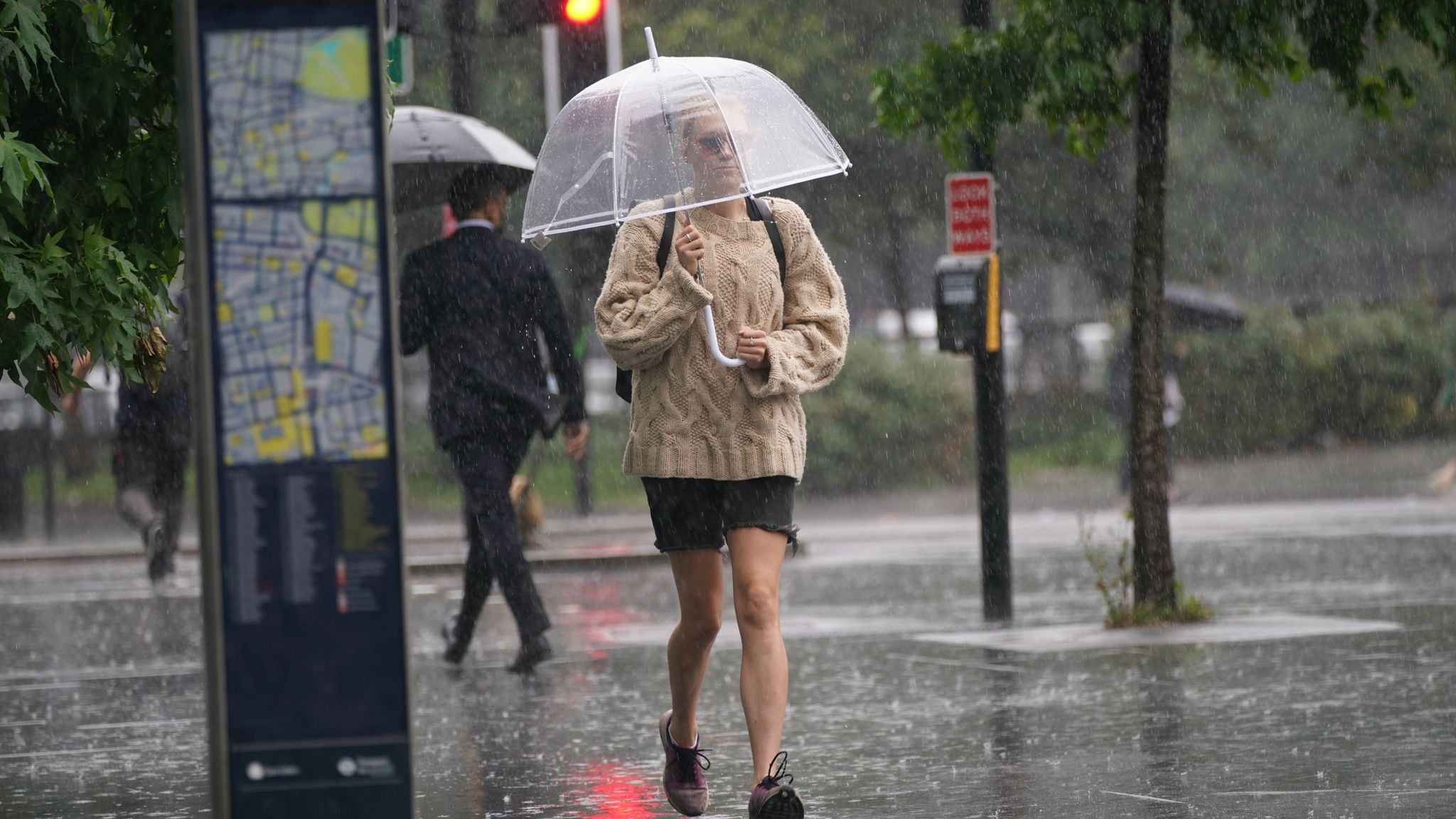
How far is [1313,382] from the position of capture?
26281mm

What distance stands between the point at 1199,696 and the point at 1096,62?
322cm

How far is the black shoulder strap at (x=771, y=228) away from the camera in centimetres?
579

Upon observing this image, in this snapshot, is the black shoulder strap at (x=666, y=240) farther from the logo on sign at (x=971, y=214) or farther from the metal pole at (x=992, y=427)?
the metal pole at (x=992, y=427)

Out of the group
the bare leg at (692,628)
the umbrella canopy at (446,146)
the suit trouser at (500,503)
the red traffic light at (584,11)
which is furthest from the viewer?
the red traffic light at (584,11)

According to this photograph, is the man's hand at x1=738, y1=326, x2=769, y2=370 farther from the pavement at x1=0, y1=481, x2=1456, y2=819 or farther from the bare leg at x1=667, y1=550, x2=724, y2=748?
the pavement at x1=0, y1=481, x2=1456, y2=819

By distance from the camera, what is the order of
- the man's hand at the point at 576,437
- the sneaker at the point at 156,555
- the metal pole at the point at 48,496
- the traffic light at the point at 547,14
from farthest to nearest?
the metal pole at the point at 48,496 < the sneaker at the point at 156,555 < the traffic light at the point at 547,14 < the man's hand at the point at 576,437

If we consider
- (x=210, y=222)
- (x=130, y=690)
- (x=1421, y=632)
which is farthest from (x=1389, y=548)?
(x=210, y=222)

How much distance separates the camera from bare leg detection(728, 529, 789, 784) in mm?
5422

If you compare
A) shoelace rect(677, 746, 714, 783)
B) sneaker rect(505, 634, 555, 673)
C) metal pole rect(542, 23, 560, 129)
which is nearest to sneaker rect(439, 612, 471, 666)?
sneaker rect(505, 634, 555, 673)

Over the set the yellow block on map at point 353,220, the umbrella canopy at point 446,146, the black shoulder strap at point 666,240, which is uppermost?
the umbrella canopy at point 446,146

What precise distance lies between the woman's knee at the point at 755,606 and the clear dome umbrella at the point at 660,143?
107 cm

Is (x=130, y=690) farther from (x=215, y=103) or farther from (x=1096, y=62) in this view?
(x=215, y=103)

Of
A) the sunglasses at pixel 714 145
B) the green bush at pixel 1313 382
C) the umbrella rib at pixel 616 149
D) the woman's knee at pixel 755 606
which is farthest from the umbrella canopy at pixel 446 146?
the green bush at pixel 1313 382

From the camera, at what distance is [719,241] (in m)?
5.77
